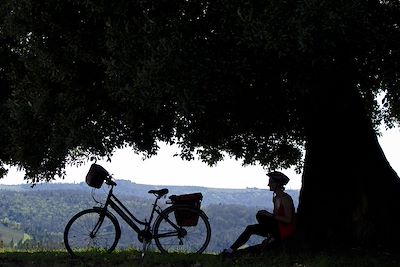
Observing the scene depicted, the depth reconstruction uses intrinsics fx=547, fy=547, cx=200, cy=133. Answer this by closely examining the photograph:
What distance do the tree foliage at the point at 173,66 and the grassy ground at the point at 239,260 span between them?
2490 mm

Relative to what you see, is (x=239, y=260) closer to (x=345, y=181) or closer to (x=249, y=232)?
(x=249, y=232)

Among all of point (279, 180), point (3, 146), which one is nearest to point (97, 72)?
point (279, 180)

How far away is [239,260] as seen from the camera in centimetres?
1145

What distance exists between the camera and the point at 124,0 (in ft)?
34.3

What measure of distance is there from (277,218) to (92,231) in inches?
160

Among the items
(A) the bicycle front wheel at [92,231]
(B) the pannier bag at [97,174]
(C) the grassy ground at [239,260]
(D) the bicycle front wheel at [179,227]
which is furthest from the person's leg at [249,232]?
(B) the pannier bag at [97,174]

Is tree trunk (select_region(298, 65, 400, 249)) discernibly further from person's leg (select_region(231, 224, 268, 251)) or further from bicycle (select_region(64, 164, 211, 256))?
bicycle (select_region(64, 164, 211, 256))

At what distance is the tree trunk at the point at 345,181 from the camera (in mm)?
13055

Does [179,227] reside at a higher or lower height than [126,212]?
lower

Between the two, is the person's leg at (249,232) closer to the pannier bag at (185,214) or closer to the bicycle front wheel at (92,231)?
the pannier bag at (185,214)

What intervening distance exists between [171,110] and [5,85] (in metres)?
7.20

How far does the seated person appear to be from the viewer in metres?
11.5

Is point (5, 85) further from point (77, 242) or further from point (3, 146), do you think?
point (77, 242)

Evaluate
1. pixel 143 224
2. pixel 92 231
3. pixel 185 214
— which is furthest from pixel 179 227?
pixel 92 231
